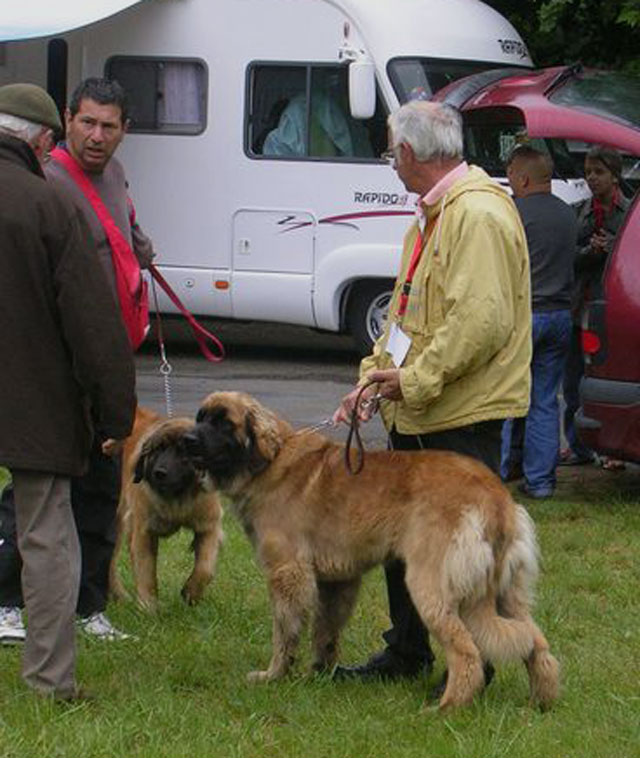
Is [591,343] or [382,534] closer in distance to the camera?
[382,534]

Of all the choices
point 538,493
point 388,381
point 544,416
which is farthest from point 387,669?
point 544,416

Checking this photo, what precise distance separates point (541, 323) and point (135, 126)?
612 cm

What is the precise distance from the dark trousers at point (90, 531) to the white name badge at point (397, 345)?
1169mm

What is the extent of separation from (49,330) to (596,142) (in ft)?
20.9

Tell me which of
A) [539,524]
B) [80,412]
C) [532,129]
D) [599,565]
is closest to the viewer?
[80,412]

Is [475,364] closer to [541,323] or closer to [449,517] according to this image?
[449,517]

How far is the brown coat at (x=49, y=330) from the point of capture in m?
5.23

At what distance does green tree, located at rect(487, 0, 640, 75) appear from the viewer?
15.6 m

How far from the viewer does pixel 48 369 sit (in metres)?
5.32

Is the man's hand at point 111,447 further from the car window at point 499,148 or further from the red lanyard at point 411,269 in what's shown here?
the car window at point 499,148

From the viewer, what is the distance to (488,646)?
5.53 meters

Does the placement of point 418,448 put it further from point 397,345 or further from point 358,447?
point 397,345

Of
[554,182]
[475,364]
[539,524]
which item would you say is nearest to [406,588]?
[475,364]

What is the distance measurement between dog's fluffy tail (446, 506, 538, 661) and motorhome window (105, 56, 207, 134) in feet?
30.4
